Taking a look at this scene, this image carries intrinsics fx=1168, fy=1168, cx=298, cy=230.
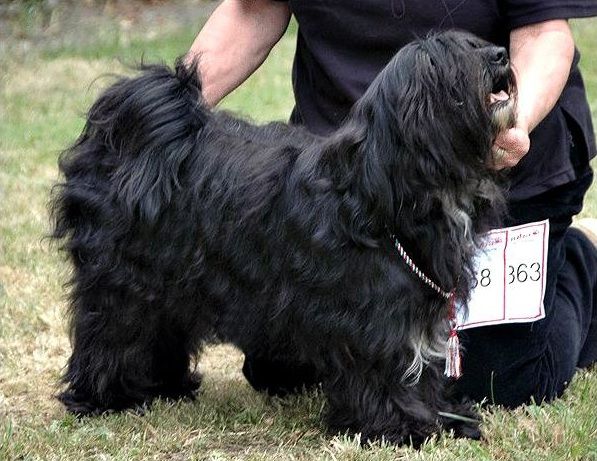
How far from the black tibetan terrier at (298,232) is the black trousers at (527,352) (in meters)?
0.25

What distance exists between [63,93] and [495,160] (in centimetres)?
582

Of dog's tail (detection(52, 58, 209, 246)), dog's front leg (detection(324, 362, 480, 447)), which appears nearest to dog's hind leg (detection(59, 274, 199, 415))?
dog's tail (detection(52, 58, 209, 246))

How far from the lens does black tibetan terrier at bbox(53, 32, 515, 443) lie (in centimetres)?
244

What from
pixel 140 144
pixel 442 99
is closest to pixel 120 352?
pixel 140 144

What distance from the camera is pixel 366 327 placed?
8.62ft

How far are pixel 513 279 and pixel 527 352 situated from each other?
0.28m

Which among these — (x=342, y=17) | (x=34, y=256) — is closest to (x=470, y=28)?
(x=342, y=17)

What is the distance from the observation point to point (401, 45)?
3.08 meters

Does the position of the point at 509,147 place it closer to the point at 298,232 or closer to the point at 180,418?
the point at 298,232

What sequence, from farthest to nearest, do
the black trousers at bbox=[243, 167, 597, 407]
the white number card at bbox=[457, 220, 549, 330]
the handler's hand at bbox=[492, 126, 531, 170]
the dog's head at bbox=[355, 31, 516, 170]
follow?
1. the black trousers at bbox=[243, 167, 597, 407]
2. the white number card at bbox=[457, 220, 549, 330]
3. the handler's hand at bbox=[492, 126, 531, 170]
4. the dog's head at bbox=[355, 31, 516, 170]

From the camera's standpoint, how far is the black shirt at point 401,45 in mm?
3012

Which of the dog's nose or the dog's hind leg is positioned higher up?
the dog's nose

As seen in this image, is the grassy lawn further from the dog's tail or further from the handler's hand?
the handler's hand

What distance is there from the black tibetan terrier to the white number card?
289 millimetres
